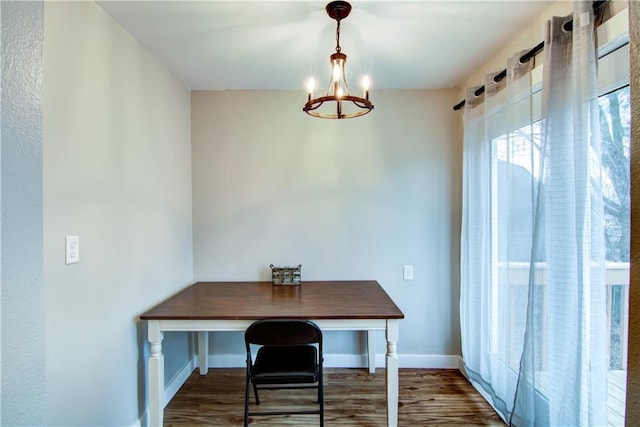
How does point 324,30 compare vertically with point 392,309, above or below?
above

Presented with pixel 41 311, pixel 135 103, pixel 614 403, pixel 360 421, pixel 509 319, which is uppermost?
pixel 135 103

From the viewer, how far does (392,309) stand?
1.88 meters

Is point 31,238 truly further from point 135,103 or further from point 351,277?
point 351,277

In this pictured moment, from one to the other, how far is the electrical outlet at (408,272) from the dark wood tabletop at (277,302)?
0.28 meters

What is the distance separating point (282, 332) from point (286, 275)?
850mm

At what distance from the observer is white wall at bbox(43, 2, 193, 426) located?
1.31 metres

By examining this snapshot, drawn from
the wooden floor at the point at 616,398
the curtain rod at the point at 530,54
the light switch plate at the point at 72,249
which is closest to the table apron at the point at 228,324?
the light switch plate at the point at 72,249

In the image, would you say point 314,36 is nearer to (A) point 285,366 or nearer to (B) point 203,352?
(A) point 285,366

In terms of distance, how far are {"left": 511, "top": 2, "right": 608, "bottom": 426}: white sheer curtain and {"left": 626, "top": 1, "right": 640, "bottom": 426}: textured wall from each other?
2.67 feet

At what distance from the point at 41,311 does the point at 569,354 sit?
1821 mm

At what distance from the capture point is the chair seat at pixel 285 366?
70.0 inches

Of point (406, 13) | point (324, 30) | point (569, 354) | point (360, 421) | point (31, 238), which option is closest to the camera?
point (31, 238)

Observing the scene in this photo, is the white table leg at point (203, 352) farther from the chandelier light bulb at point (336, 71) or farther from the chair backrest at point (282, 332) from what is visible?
the chandelier light bulb at point (336, 71)

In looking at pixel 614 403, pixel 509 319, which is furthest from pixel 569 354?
pixel 509 319
